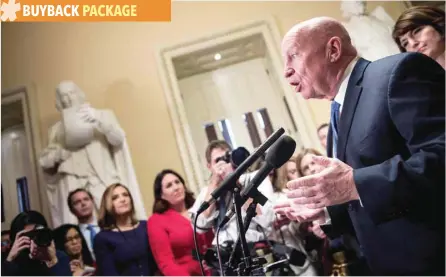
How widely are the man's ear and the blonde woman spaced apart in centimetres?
140

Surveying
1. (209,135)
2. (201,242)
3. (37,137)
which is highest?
(37,137)

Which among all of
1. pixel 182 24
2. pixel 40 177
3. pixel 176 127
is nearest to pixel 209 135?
pixel 176 127

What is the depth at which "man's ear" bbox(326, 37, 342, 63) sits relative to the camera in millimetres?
1047

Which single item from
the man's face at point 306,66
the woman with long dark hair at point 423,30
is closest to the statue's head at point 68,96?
the man's face at point 306,66

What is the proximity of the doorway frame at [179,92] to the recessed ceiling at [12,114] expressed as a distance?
4.28 feet

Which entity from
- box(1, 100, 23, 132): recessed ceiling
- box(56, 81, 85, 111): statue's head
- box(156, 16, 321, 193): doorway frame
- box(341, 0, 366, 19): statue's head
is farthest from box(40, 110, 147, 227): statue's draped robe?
box(341, 0, 366, 19): statue's head

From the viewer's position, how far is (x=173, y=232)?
1937mm

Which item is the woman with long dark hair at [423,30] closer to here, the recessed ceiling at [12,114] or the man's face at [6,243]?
the man's face at [6,243]

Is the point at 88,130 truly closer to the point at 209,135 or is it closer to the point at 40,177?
the point at 40,177

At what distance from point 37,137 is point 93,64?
78 cm

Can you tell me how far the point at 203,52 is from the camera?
306cm

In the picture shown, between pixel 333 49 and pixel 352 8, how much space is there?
5.43 ft

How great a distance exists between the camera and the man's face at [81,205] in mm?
2441

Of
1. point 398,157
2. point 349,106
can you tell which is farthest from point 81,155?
point 398,157
